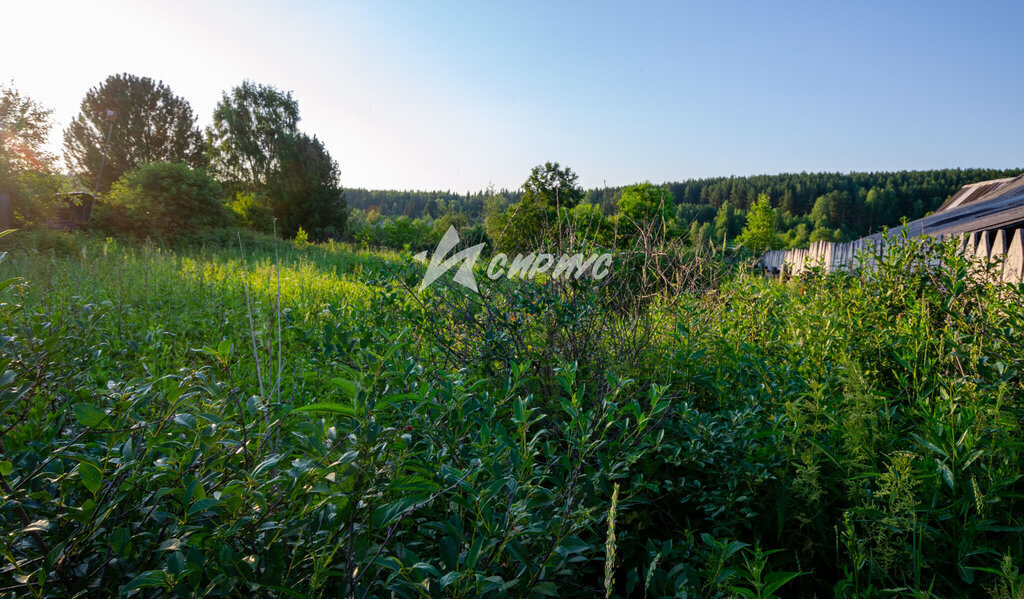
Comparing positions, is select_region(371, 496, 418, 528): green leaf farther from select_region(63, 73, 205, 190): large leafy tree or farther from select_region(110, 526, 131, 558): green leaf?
select_region(63, 73, 205, 190): large leafy tree

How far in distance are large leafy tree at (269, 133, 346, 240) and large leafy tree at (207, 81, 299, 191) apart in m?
0.51

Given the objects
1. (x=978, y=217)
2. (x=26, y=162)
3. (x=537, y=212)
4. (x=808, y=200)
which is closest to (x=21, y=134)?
(x=26, y=162)

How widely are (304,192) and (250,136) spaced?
5694 mm

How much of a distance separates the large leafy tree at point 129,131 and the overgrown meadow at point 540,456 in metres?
30.5

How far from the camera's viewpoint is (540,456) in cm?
202

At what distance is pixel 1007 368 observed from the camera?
177 centimetres

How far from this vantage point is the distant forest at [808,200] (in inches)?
2410

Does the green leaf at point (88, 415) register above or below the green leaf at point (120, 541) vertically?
above

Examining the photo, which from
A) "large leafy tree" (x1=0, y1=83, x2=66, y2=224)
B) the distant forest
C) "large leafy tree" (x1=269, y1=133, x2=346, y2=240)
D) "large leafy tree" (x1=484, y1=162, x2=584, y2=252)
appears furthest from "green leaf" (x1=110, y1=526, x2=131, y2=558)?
the distant forest

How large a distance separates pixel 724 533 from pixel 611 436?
587 mm

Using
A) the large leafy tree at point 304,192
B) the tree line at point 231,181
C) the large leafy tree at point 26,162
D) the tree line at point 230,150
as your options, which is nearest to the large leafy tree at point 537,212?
the tree line at point 231,181

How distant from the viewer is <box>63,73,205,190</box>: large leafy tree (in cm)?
2517

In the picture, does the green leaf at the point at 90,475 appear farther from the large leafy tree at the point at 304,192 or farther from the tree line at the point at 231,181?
the large leafy tree at the point at 304,192

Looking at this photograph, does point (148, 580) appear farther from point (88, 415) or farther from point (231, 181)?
point (231, 181)
